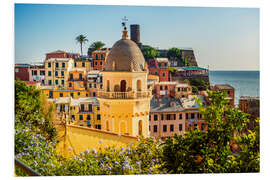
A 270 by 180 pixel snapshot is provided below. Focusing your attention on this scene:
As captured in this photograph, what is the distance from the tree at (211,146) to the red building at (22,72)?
2723 millimetres

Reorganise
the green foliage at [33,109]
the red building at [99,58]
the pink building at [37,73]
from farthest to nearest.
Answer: the red building at [99,58] → the pink building at [37,73] → the green foliage at [33,109]

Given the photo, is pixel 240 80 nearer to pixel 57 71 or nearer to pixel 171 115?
pixel 171 115

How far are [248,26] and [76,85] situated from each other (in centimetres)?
341

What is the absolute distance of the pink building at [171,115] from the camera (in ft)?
19.0

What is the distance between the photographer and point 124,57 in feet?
18.2

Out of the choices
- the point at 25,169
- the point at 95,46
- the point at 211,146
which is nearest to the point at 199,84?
the point at 211,146

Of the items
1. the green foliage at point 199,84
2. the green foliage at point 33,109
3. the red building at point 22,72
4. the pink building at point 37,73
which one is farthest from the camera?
the green foliage at point 199,84

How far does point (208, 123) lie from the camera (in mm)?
A: 4480

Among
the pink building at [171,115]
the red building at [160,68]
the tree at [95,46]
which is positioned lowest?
the pink building at [171,115]

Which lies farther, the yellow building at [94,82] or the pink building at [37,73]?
the yellow building at [94,82]

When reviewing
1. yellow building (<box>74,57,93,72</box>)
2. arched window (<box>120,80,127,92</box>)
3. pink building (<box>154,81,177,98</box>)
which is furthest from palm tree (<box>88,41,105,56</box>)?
pink building (<box>154,81,177,98</box>)

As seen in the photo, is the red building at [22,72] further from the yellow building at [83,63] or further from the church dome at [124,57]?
the church dome at [124,57]

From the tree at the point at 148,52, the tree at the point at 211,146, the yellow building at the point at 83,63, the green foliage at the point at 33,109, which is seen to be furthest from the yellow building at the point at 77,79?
the tree at the point at 211,146
